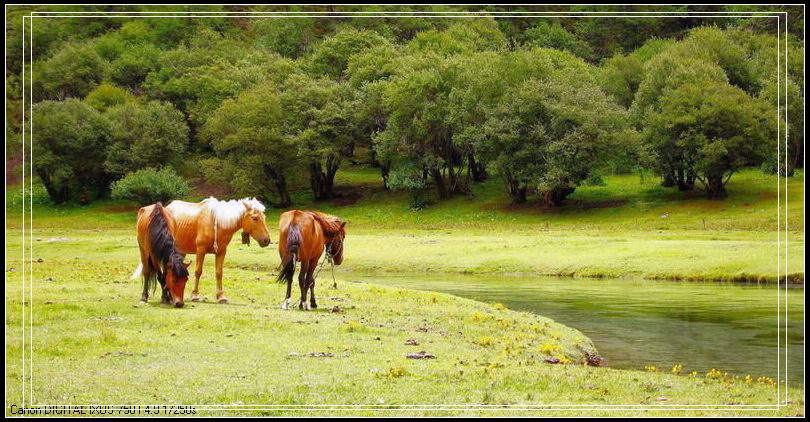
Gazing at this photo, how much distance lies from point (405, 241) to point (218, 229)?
28959 mm

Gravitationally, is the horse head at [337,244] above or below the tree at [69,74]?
below

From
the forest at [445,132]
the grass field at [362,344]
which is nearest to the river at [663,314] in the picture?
the grass field at [362,344]

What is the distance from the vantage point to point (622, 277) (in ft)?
136

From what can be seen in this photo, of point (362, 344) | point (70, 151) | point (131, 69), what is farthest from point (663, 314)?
point (131, 69)

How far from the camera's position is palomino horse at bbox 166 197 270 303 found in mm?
25203

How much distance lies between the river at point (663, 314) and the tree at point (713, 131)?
121 ft

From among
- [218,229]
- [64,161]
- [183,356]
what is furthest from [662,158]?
[183,356]

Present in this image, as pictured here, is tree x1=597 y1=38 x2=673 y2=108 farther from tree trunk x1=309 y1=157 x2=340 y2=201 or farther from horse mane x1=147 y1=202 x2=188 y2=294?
horse mane x1=147 y1=202 x2=188 y2=294

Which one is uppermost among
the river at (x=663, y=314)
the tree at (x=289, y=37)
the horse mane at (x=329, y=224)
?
the tree at (x=289, y=37)

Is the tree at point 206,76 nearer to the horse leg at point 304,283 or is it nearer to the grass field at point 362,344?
the grass field at point 362,344

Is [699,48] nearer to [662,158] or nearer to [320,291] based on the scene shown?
[662,158]

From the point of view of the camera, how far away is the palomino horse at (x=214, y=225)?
82.7 ft

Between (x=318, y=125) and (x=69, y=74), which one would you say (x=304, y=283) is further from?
(x=69, y=74)

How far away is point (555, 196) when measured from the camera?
75625 millimetres
